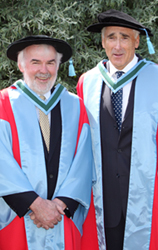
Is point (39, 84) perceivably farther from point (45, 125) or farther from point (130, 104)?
point (130, 104)

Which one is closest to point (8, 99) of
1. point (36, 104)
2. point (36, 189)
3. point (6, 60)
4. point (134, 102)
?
point (36, 104)

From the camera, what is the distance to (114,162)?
2.96 m

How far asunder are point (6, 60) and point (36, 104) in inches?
97.3

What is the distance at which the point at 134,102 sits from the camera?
300cm

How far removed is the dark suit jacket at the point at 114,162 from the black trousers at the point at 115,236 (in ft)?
0.19

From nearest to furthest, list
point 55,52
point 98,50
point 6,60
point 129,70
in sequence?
point 55,52 → point 129,70 → point 6,60 → point 98,50

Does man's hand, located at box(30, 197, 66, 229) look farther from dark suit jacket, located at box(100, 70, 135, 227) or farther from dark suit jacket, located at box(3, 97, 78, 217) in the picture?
dark suit jacket, located at box(100, 70, 135, 227)

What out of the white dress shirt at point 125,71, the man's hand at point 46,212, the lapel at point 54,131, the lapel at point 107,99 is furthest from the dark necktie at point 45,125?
the white dress shirt at point 125,71

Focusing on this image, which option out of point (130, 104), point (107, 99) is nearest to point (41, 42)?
point (107, 99)

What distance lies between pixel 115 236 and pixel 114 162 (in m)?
0.67

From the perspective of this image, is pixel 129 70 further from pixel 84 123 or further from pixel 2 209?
pixel 2 209

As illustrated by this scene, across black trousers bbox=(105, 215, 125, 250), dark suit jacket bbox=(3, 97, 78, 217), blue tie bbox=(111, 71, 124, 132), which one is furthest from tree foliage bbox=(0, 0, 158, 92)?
black trousers bbox=(105, 215, 125, 250)

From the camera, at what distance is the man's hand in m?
2.54

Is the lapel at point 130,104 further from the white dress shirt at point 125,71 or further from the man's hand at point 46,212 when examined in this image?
the man's hand at point 46,212
